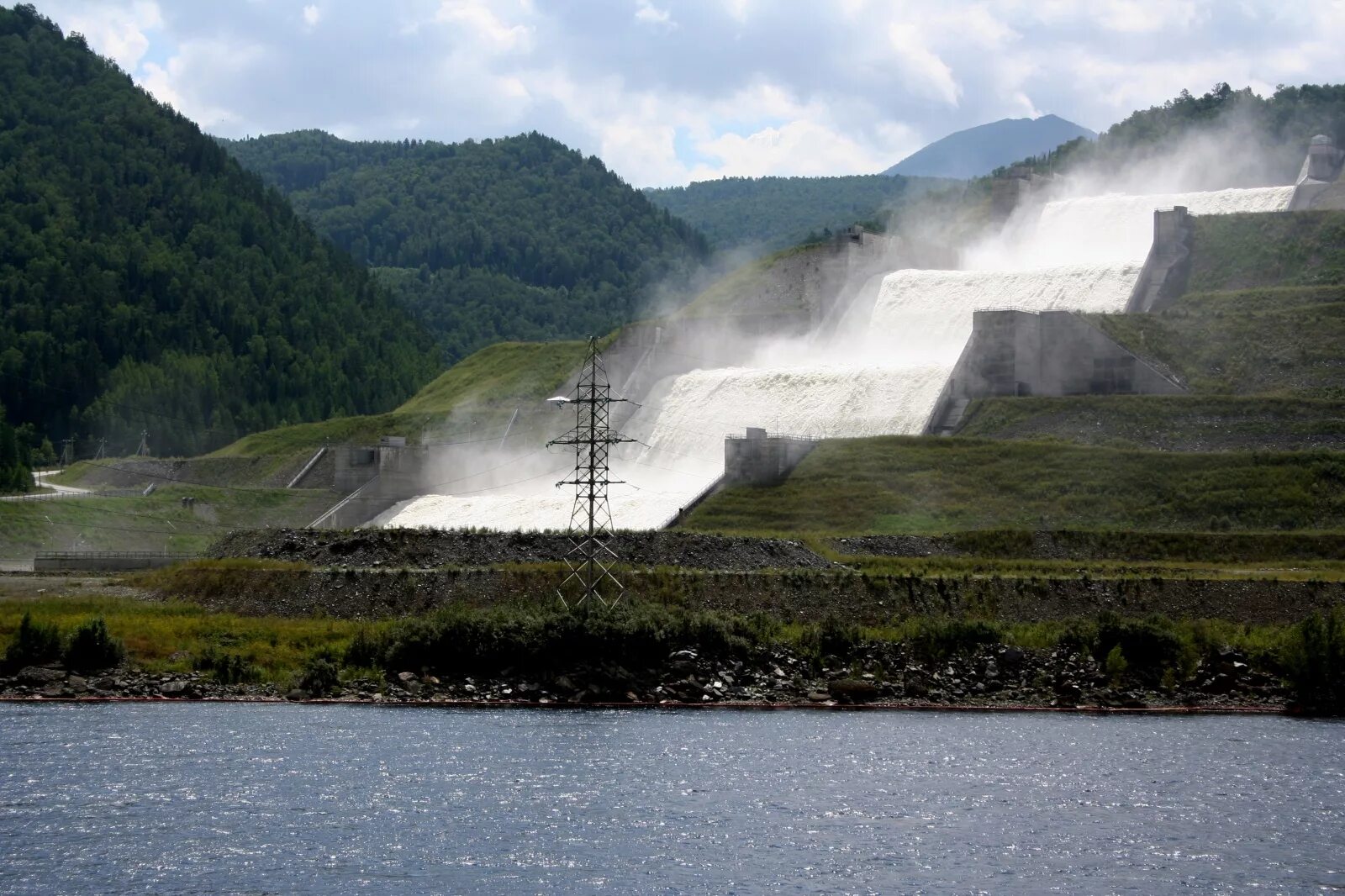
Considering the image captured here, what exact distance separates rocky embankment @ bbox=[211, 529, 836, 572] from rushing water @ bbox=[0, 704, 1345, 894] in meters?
12.9

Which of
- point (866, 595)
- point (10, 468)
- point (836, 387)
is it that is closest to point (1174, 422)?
point (836, 387)

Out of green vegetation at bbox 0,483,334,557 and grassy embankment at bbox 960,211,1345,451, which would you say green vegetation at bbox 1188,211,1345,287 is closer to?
grassy embankment at bbox 960,211,1345,451

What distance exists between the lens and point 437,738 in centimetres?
3834

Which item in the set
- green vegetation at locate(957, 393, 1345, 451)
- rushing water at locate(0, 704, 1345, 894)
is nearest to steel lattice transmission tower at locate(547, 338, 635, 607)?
rushing water at locate(0, 704, 1345, 894)

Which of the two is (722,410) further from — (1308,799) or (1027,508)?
(1308,799)

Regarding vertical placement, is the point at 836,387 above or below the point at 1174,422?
above

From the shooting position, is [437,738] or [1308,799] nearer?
[1308,799]

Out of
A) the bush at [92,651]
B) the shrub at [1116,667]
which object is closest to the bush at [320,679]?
the bush at [92,651]

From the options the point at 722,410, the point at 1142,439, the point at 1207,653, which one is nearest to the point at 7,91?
the point at 722,410

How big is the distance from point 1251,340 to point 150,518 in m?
45.3

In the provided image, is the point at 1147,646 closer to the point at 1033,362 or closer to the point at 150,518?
the point at 1033,362

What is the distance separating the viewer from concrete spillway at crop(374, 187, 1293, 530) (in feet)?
256

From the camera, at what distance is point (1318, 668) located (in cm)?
4462

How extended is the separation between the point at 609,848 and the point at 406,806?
14.1 ft
